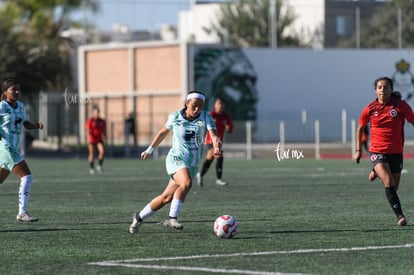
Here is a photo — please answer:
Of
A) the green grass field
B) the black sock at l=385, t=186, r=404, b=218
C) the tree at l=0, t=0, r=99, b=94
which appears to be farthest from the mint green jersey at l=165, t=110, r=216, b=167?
the tree at l=0, t=0, r=99, b=94

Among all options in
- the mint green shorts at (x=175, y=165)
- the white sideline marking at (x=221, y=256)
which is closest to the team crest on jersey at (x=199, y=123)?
the mint green shorts at (x=175, y=165)

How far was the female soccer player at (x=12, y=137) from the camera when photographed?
17.1 meters

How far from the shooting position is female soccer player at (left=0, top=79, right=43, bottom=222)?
17062 millimetres

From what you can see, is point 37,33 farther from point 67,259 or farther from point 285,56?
point 67,259

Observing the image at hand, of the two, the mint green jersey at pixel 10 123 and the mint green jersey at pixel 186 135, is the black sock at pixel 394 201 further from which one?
the mint green jersey at pixel 10 123

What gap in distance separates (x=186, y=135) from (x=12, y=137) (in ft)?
11.8

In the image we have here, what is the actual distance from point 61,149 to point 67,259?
4662 cm

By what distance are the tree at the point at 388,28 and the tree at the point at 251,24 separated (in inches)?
532

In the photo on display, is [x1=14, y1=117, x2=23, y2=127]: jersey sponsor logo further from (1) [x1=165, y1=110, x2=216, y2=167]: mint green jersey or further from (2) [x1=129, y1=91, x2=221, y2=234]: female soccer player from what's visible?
(1) [x1=165, y1=110, x2=216, y2=167]: mint green jersey

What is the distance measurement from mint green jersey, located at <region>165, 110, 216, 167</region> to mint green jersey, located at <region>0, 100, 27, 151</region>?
11.0ft

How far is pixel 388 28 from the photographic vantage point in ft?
215

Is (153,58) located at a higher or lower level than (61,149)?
higher

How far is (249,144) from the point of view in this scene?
5153 centimetres

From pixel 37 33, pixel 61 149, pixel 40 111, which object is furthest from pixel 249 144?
pixel 37 33
